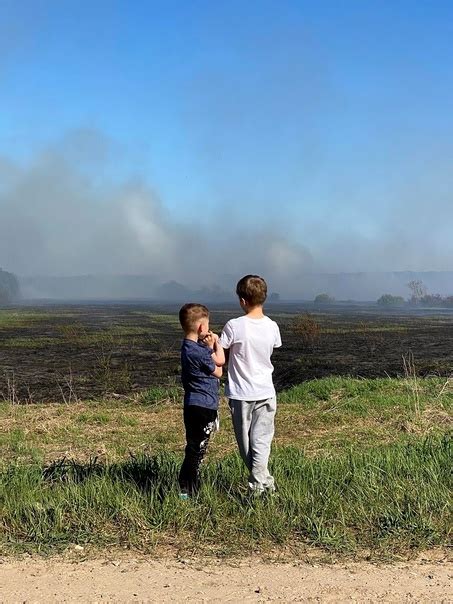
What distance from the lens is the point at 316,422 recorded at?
11.0m

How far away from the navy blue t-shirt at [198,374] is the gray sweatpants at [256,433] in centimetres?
22

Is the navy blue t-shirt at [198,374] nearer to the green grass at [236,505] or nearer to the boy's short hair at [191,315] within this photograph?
the boy's short hair at [191,315]

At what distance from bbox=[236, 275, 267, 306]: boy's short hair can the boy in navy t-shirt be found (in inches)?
13.7

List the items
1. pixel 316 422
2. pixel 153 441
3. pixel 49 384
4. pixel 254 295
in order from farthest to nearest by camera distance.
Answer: pixel 49 384 → pixel 316 422 → pixel 153 441 → pixel 254 295

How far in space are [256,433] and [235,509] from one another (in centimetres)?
63

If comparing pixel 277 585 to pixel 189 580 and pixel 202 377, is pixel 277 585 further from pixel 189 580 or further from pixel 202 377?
pixel 202 377

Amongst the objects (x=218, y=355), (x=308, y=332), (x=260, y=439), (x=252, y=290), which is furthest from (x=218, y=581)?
(x=308, y=332)

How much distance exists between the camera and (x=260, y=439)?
16.5 ft

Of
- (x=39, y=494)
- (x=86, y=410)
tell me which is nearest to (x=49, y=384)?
(x=86, y=410)

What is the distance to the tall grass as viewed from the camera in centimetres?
445

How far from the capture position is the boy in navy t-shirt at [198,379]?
498cm

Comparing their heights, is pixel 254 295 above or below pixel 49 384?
above

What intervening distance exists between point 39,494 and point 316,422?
6.67m

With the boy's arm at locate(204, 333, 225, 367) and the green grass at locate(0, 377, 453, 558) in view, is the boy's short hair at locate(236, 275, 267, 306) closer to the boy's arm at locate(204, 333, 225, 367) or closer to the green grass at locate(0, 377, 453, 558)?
the boy's arm at locate(204, 333, 225, 367)
